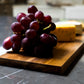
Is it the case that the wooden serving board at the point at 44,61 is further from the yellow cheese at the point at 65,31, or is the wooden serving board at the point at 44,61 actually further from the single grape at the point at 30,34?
the yellow cheese at the point at 65,31

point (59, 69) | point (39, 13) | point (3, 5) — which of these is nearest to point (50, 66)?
point (59, 69)

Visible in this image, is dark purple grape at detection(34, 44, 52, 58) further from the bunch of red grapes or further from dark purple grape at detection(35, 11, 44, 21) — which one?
dark purple grape at detection(35, 11, 44, 21)

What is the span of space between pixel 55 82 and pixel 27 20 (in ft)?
1.13

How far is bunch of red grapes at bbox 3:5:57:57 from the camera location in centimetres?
72

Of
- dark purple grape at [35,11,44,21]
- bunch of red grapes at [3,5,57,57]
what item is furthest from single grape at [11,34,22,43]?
dark purple grape at [35,11,44,21]

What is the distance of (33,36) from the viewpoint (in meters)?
0.72

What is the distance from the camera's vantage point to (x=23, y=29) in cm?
78

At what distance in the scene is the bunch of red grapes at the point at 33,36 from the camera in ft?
2.37

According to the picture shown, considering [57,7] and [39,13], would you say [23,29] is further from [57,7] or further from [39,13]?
[57,7]

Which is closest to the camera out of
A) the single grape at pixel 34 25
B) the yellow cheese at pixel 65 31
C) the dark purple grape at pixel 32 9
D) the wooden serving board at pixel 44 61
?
the wooden serving board at pixel 44 61

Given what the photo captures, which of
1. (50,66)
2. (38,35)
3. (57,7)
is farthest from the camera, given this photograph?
(57,7)

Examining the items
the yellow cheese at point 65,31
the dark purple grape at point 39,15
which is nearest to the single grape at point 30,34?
the dark purple grape at point 39,15

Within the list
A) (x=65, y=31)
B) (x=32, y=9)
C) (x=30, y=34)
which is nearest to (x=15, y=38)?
(x=30, y=34)

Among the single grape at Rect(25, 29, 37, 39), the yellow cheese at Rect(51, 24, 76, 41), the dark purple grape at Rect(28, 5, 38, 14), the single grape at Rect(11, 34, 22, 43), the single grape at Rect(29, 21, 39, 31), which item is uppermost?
the dark purple grape at Rect(28, 5, 38, 14)
